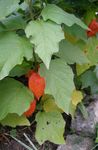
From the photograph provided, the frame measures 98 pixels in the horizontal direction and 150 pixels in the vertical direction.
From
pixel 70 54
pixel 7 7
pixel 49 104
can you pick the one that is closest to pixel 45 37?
pixel 7 7

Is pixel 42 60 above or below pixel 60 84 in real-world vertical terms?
above

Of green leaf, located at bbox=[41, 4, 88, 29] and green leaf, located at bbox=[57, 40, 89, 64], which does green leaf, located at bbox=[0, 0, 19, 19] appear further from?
green leaf, located at bbox=[57, 40, 89, 64]

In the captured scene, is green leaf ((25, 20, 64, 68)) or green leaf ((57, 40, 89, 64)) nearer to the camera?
green leaf ((25, 20, 64, 68))

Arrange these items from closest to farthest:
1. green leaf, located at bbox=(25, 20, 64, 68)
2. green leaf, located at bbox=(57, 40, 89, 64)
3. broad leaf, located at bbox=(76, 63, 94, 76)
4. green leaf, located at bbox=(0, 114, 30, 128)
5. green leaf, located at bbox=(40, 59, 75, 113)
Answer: green leaf, located at bbox=(25, 20, 64, 68), green leaf, located at bbox=(40, 59, 75, 113), green leaf, located at bbox=(57, 40, 89, 64), green leaf, located at bbox=(0, 114, 30, 128), broad leaf, located at bbox=(76, 63, 94, 76)

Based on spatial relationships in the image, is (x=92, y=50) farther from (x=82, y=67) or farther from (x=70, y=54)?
(x=70, y=54)

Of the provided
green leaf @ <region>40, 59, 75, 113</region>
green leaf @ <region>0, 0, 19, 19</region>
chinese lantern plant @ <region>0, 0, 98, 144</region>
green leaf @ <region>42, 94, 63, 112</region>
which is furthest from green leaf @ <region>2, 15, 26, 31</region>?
green leaf @ <region>42, 94, 63, 112</region>

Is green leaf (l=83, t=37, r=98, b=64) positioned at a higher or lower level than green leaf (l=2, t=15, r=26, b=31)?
lower

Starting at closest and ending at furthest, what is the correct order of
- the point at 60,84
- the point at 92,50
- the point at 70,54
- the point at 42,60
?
the point at 42,60 → the point at 60,84 → the point at 70,54 → the point at 92,50

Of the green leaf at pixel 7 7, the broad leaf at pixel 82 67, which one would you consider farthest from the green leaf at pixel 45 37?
the broad leaf at pixel 82 67

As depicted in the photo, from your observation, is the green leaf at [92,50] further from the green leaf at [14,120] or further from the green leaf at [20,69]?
the green leaf at [14,120]
